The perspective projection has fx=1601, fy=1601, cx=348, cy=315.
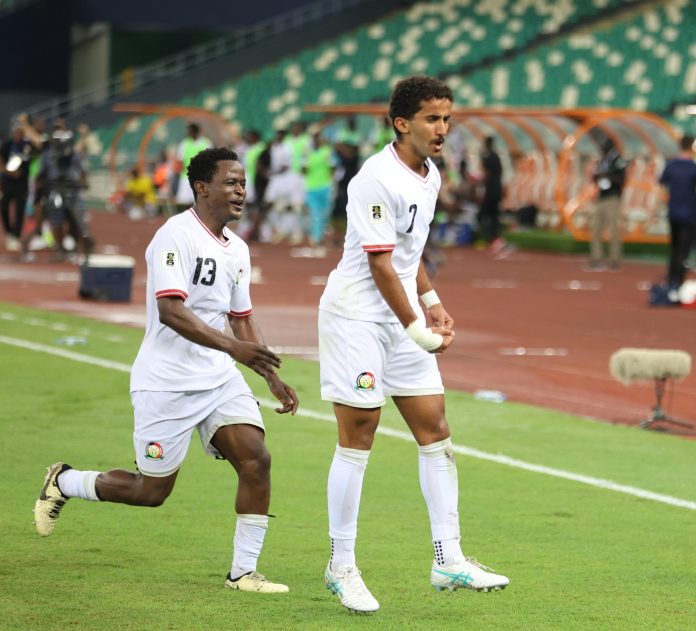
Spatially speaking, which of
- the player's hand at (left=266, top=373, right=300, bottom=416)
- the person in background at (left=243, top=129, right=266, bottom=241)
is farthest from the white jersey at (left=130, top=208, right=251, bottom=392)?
the person in background at (left=243, top=129, right=266, bottom=241)

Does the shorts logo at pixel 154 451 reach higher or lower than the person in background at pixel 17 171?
lower

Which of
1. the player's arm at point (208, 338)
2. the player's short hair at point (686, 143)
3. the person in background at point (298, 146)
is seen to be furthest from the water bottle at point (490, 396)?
the person in background at point (298, 146)

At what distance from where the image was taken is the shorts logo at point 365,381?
21.7 ft

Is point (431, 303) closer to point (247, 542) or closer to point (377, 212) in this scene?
point (377, 212)

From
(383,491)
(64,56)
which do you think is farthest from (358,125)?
(383,491)

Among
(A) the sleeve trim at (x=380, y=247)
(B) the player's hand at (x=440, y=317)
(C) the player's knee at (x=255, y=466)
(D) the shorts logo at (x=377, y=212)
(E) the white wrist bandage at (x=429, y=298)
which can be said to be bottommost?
(C) the player's knee at (x=255, y=466)

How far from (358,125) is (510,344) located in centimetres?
2107

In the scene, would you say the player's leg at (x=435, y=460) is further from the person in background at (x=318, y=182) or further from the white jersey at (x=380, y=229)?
the person in background at (x=318, y=182)

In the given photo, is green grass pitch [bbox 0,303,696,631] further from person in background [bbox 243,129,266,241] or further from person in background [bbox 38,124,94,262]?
person in background [bbox 243,129,266,241]

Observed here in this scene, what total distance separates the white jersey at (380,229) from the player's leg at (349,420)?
0.10 meters

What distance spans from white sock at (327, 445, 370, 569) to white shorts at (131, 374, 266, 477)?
393 mm

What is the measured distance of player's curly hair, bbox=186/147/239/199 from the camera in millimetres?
6762

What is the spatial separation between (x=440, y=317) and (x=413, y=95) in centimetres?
99

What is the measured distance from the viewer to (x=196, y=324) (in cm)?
646
